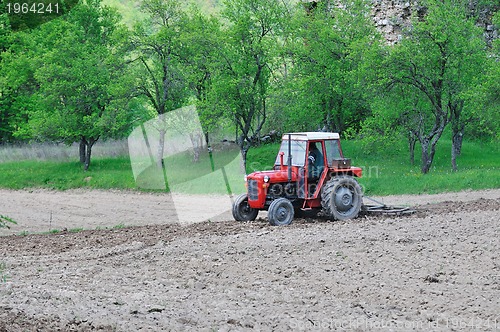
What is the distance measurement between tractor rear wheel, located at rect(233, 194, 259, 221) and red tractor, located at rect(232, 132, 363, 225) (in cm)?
54

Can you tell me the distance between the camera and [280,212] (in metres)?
17.7

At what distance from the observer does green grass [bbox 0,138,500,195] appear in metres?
28.1

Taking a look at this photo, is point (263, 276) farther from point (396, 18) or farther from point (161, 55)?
point (396, 18)

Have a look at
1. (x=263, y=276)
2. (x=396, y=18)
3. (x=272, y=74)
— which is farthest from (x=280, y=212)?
(x=396, y=18)

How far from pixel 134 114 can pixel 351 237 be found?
23.7 metres

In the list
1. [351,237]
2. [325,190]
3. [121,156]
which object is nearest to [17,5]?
[351,237]

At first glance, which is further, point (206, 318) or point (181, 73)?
point (181, 73)

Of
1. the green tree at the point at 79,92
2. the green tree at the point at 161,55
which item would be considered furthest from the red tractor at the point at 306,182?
the green tree at the point at 79,92

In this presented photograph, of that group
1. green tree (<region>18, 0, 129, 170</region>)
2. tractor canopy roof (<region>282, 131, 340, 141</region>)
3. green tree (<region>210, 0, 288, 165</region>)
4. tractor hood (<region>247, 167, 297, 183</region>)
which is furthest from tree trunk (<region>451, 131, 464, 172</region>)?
tractor hood (<region>247, 167, 297, 183</region>)

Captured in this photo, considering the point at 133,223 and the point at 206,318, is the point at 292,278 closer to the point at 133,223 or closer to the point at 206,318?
the point at 206,318

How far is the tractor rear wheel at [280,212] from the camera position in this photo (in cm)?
1750

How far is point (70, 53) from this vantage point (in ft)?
118

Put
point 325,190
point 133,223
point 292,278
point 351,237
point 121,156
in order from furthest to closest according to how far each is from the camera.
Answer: point 121,156
point 133,223
point 325,190
point 351,237
point 292,278

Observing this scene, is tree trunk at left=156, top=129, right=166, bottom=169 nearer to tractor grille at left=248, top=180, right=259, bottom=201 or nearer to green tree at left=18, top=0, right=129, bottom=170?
green tree at left=18, top=0, right=129, bottom=170
